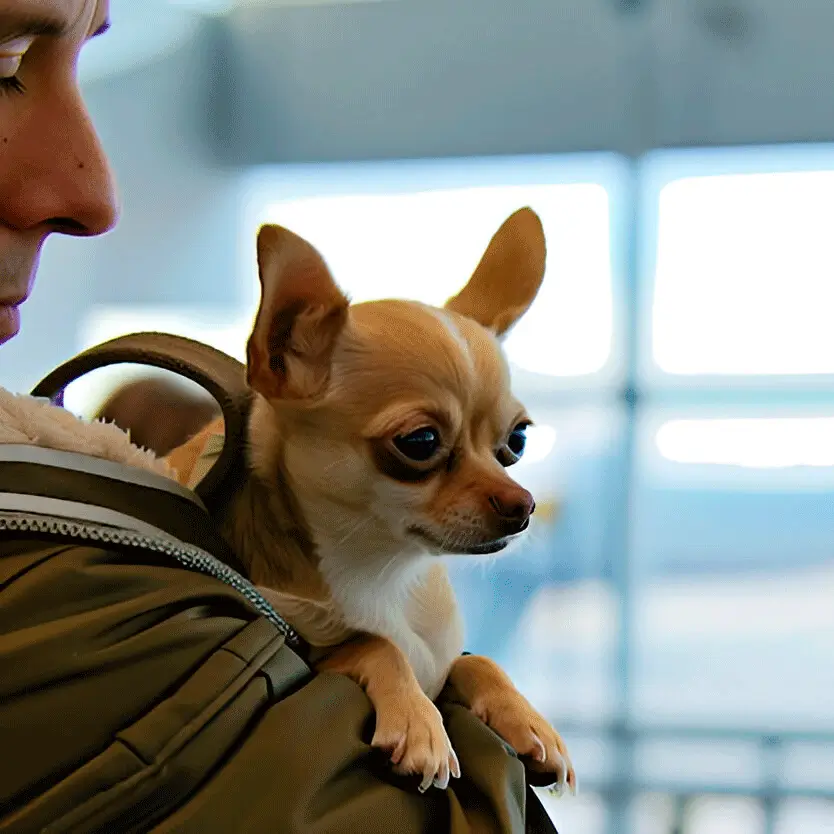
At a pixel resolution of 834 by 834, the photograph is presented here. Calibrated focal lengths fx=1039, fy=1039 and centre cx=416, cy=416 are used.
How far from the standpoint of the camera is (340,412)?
2.89 feet

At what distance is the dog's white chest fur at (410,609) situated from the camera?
860 mm

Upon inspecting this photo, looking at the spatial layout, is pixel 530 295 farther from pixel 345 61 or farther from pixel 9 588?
pixel 345 61

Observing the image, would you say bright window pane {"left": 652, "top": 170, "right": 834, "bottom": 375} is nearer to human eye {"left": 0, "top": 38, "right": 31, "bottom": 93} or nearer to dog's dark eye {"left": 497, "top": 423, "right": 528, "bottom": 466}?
dog's dark eye {"left": 497, "top": 423, "right": 528, "bottom": 466}

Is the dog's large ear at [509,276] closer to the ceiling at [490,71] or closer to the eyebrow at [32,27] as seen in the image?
the eyebrow at [32,27]

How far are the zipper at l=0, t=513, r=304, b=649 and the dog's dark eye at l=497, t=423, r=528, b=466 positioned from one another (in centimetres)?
31

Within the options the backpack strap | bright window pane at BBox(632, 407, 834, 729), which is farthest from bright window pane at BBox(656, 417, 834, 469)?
the backpack strap

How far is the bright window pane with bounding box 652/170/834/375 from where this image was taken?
3035 millimetres

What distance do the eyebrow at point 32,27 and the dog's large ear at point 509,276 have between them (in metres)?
0.49

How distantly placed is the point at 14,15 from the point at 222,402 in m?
0.32

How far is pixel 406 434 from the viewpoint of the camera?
0.83 meters

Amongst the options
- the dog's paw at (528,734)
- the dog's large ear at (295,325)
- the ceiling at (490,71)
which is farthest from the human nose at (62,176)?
the ceiling at (490,71)

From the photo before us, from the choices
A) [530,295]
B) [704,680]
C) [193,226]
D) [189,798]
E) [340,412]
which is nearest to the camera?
[189,798]

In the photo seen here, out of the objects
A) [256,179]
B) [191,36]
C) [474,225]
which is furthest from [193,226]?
[474,225]

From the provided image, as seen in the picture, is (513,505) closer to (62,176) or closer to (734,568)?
(62,176)
